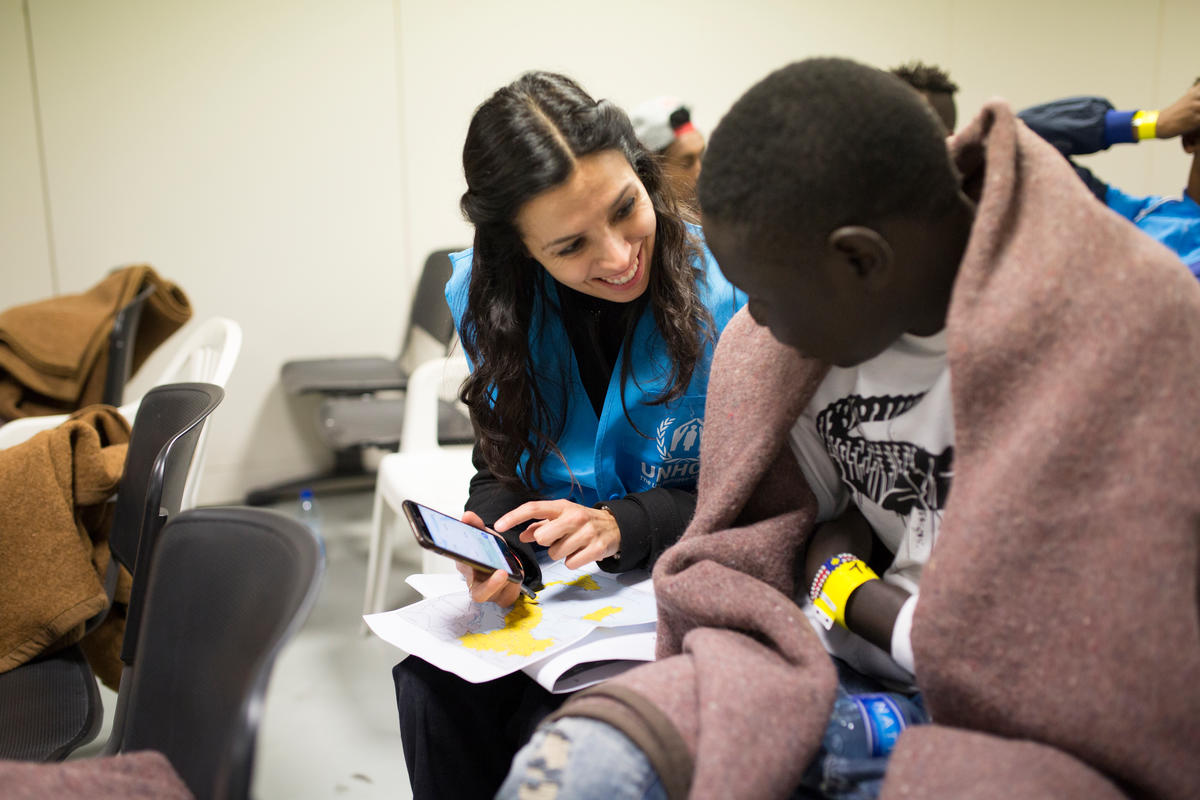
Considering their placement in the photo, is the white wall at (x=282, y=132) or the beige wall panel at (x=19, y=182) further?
the white wall at (x=282, y=132)

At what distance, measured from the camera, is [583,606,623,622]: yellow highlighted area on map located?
40.4 inches

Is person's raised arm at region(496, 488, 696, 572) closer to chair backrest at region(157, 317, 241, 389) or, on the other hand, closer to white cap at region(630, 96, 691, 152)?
chair backrest at region(157, 317, 241, 389)

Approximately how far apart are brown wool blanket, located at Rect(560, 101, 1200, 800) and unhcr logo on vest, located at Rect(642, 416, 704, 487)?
50cm

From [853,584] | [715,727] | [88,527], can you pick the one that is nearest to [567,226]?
[853,584]

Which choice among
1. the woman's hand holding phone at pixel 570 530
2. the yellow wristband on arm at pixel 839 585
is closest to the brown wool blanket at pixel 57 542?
the woman's hand holding phone at pixel 570 530

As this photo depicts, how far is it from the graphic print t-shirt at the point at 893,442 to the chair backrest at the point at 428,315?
90.1 inches

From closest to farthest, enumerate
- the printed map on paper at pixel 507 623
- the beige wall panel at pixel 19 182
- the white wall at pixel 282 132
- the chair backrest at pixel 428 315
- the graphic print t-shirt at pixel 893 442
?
the graphic print t-shirt at pixel 893 442, the printed map on paper at pixel 507 623, the beige wall panel at pixel 19 182, the white wall at pixel 282 132, the chair backrest at pixel 428 315

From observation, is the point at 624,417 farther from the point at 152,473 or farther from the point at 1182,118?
the point at 1182,118

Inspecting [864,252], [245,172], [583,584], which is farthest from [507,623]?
[245,172]

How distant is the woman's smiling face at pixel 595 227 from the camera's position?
113 cm

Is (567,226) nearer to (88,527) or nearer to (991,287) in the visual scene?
(991,287)

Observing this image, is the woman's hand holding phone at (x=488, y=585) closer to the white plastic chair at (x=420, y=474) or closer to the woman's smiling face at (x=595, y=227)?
the woman's smiling face at (x=595, y=227)

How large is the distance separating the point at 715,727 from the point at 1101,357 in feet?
1.30

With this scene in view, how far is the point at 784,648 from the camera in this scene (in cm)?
79
